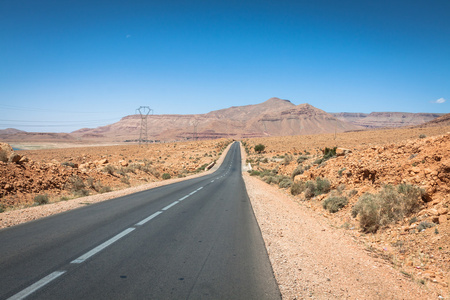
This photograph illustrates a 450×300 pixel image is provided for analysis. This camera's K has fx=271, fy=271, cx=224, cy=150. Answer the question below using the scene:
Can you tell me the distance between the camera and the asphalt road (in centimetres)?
376

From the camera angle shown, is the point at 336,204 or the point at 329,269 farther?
the point at 336,204

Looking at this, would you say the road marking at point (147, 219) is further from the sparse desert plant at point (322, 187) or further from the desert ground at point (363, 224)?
the sparse desert plant at point (322, 187)

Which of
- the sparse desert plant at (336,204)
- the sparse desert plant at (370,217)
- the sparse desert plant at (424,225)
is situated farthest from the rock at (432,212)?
the sparse desert plant at (336,204)

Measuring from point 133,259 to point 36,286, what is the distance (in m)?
1.50

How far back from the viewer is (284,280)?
179 inches

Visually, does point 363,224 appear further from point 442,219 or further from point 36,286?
point 36,286

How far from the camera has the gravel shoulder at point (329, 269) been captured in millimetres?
4297

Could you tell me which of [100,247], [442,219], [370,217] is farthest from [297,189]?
[100,247]

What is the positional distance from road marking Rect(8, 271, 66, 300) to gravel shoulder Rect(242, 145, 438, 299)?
3.41 metres

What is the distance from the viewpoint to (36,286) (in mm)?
3680

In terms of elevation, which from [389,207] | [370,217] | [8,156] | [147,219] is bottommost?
[370,217]

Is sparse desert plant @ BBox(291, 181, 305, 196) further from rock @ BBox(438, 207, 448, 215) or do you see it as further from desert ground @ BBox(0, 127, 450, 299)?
rock @ BBox(438, 207, 448, 215)

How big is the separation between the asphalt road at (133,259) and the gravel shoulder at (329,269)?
14.5 inches

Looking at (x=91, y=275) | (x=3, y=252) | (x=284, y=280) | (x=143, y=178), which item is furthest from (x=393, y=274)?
(x=143, y=178)
